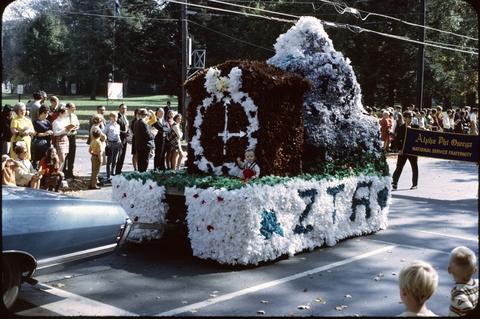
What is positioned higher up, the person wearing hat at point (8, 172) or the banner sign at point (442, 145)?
the banner sign at point (442, 145)

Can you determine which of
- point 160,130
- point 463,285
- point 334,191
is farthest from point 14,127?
point 463,285

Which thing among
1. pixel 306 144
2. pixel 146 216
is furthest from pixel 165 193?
→ pixel 306 144

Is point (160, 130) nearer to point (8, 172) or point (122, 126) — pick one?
point (122, 126)

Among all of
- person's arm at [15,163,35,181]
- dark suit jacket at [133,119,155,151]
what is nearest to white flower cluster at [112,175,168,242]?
person's arm at [15,163,35,181]

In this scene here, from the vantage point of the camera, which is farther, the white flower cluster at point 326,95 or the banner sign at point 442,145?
the banner sign at point 442,145

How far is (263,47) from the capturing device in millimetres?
45094

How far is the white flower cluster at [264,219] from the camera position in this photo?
7.33 metres

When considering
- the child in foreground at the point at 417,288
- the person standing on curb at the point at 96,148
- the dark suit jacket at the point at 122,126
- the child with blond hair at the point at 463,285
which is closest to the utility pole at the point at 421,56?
the dark suit jacket at the point at 122,126

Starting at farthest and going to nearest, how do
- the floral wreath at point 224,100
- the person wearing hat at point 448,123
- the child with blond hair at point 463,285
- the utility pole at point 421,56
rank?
the person wearing hat at point 448,123, the utility pole at point 421,56, the floral wreath at point 224,100, the child with blond hair at point 463,285

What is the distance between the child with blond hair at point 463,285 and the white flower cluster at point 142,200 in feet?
16.2

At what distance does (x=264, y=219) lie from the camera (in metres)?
7.55

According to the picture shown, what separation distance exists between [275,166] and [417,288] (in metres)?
5.21

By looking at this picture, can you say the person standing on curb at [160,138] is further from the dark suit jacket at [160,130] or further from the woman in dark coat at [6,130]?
the woman in dark coat at [6,130]

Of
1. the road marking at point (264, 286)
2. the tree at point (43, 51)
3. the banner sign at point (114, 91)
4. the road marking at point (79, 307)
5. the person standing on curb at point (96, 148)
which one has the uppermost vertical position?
the tree at point (43, 51)
